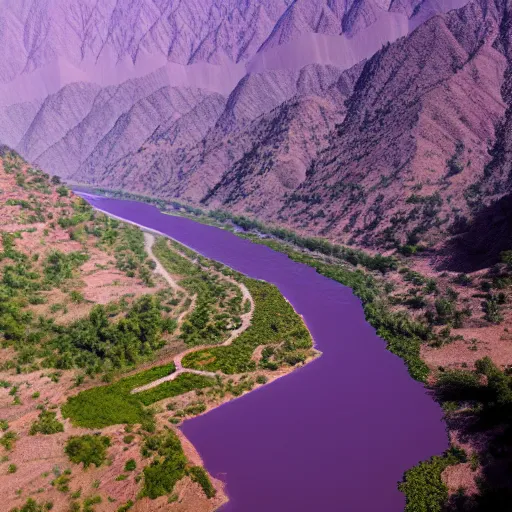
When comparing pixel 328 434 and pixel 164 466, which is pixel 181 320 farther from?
pixel 164 466

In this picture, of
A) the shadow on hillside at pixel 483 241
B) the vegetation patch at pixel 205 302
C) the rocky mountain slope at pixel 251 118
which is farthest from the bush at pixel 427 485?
the rocky mountain slope at pixel 251 118

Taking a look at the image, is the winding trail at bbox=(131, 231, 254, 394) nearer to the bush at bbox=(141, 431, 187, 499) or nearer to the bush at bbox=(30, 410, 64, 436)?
the bush at bbox=(30, 410, 64, 436)

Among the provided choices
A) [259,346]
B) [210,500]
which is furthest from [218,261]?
[210,500]

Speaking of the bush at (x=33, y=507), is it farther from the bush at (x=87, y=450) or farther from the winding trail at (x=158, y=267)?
the winding trail at (x=158, y=267)

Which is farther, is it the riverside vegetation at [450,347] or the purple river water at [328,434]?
the purple river water at [328,434]

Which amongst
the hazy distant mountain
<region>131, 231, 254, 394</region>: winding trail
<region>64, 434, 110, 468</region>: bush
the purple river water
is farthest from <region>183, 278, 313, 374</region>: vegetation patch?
the hazy distant mountain

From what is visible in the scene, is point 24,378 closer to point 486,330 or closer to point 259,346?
point 259,346
